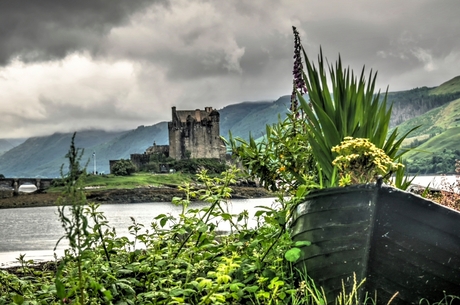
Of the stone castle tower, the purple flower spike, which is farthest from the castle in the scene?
the purple flower spike

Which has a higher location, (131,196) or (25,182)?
(25,182)

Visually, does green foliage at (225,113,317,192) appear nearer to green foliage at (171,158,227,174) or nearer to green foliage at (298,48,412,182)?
green foliage at (298,48,412,182)

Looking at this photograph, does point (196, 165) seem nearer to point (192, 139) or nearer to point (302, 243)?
point (192, 139)

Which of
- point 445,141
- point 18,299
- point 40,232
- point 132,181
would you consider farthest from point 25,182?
point 18,299

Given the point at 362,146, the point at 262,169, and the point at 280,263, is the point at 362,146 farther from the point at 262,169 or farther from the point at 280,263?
the point at 262,169

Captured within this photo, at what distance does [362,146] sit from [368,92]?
108cm

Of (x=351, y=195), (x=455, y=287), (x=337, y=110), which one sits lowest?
(x=455, y=287)

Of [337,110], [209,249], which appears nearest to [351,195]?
[337,110]

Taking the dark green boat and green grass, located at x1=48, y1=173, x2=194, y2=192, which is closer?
the dark green boat

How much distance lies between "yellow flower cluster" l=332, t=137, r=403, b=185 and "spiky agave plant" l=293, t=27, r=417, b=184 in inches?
18.1

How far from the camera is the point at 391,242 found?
465 centimetres

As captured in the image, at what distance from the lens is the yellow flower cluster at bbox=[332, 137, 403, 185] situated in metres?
4.91

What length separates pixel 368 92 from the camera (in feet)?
19.1

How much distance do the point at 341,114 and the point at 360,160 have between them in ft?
2.65
